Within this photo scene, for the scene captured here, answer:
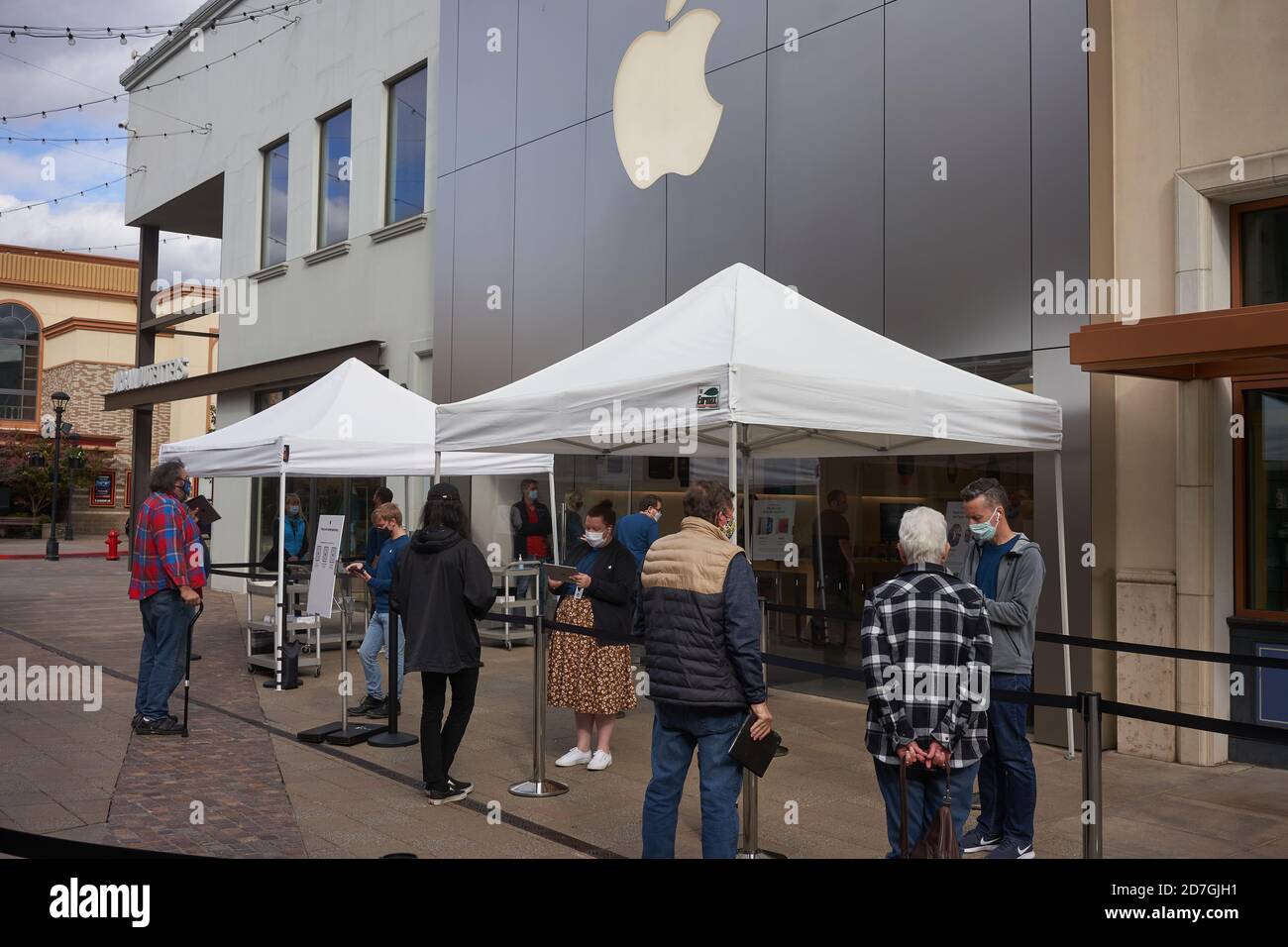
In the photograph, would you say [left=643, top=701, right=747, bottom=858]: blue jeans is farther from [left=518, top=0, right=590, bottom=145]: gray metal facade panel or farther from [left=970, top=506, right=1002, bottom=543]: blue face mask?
[left=518, top=0, right=590, bottom=145]: gray metal facade panel

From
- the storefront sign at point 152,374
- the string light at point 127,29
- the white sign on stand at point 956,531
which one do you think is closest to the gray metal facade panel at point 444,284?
the string light at point 127,29

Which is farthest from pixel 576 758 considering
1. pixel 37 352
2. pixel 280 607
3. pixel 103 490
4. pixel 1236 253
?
pixel 37 352

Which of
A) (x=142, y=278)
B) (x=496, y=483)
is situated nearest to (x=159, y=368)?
(x=142, y=278)

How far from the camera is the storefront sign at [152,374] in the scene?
76.7 feet

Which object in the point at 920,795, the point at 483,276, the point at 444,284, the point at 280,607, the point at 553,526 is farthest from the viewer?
the point at 444,284

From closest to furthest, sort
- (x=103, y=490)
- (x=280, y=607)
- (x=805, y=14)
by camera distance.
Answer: (x=805, y=14)
(x=280, y=607)
(x=103, y=490)

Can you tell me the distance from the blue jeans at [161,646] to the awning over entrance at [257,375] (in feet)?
24.3

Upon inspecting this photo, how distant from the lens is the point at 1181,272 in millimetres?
7820

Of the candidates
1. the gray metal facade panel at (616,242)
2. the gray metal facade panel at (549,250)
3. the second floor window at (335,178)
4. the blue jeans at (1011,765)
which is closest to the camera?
the blue jeans at (1011,765)

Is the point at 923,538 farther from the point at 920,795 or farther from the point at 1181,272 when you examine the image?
the point at 1181,272

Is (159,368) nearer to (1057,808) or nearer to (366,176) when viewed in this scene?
(366,176)

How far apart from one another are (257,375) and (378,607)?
12.2 m

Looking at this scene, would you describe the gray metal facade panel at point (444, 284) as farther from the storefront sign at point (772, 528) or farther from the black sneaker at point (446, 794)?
the black sneaker at point (446, 794)

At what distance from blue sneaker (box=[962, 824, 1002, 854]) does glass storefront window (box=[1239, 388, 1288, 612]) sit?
3419 millimetres
